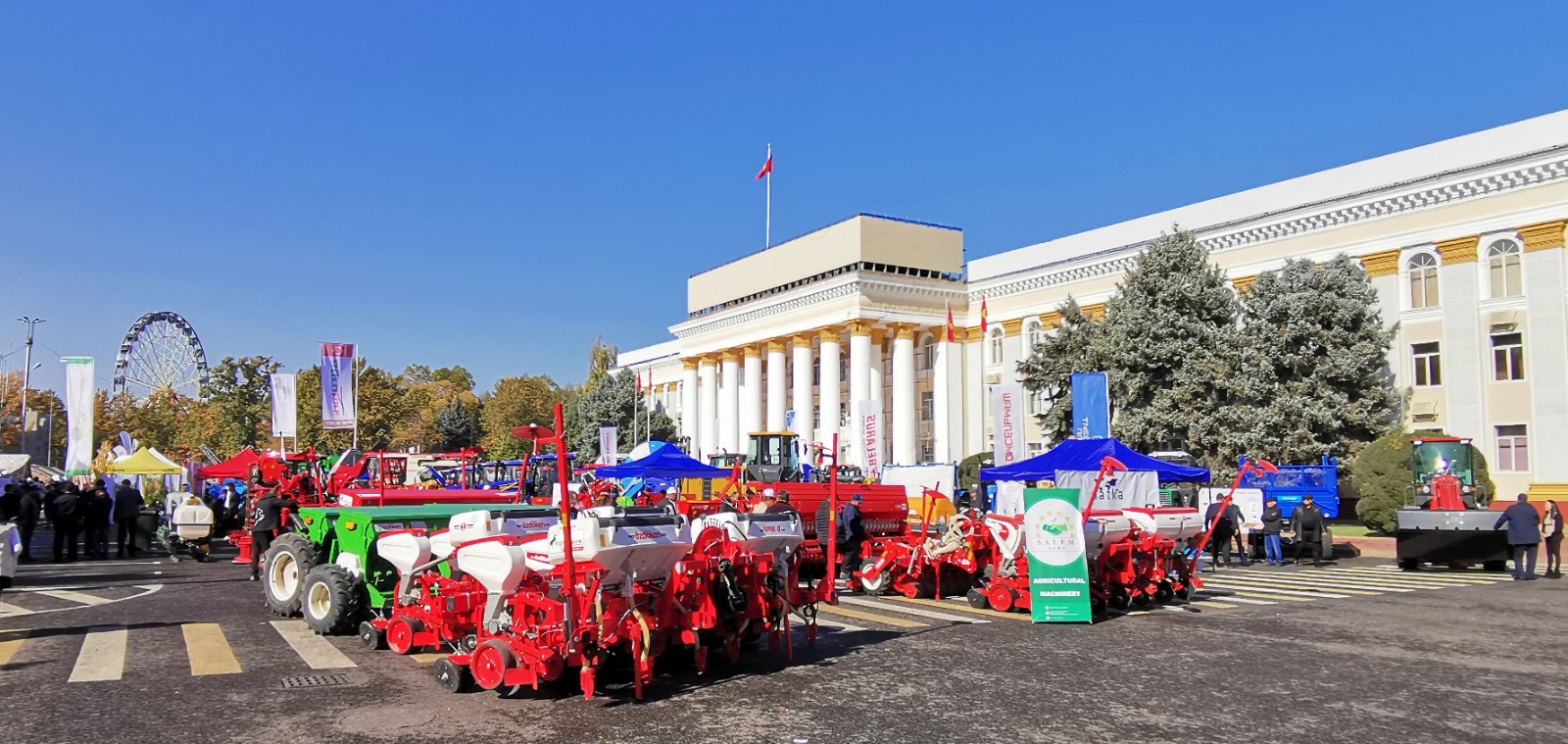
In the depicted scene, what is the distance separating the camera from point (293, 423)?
3900cm

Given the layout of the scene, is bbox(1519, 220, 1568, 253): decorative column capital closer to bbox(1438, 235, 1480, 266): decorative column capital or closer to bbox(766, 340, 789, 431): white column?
bbox(1438, 235, 1480, 266): decorative column capital

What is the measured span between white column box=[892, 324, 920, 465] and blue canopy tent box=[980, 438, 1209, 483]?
34965mm

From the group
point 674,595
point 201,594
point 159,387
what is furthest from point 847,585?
point 159,387

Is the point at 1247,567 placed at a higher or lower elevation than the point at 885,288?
lower

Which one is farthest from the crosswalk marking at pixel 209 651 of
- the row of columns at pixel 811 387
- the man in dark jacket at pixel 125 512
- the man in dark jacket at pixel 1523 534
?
the row of columns at pixel 811 387

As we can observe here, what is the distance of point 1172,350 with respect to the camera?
39.9m

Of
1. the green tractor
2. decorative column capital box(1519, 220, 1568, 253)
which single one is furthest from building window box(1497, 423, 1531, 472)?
the green tractor

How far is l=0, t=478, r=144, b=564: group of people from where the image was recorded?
894 inches

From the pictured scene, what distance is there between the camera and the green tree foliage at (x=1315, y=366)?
37.0 m

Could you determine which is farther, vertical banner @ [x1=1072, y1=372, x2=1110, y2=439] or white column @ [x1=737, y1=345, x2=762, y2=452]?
white column @ [x1=737, y1=345, x2=762, y2=452]

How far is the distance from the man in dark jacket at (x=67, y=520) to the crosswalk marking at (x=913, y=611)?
18.1 meters

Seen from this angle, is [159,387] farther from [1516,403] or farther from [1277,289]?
[1516,403]

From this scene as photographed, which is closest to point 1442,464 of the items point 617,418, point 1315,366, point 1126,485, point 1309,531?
point 1315,366

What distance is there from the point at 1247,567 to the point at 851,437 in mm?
37226
